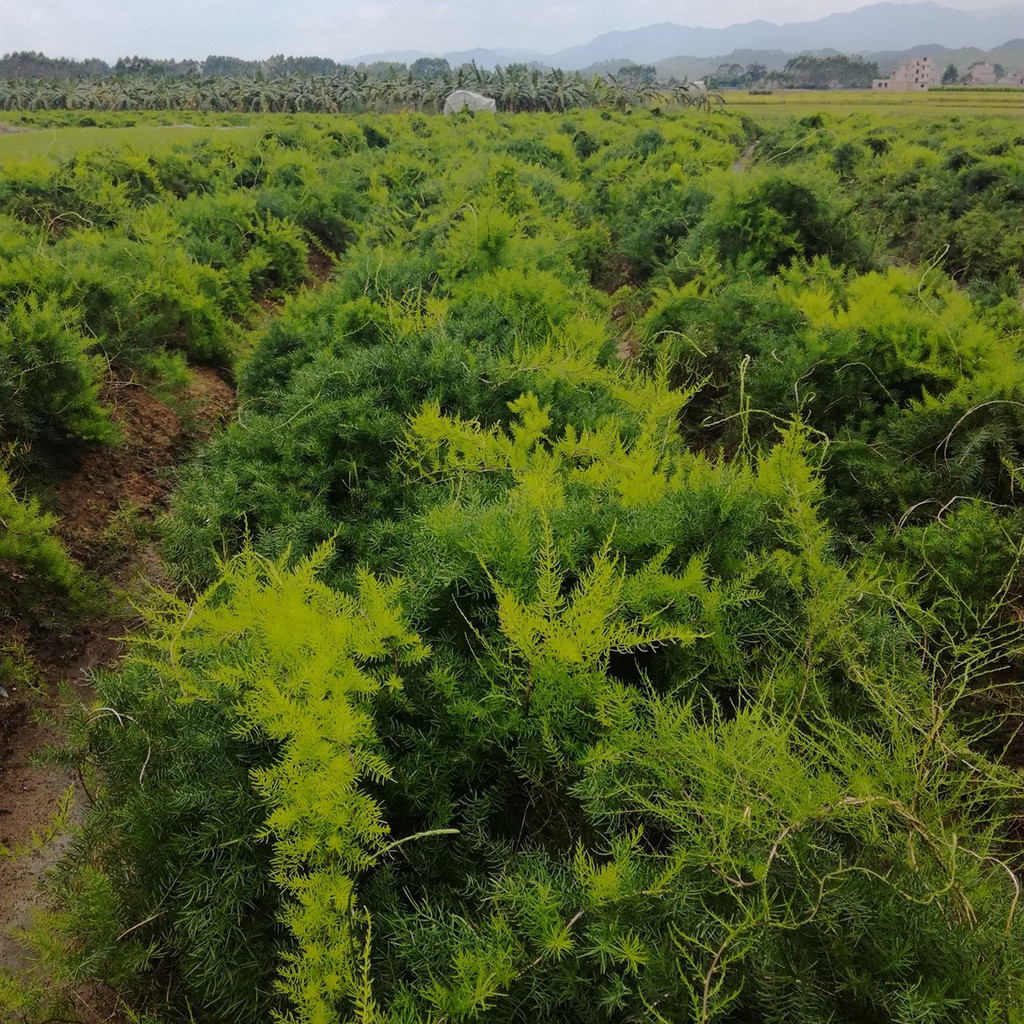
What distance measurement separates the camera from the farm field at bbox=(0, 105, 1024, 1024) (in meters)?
1.57

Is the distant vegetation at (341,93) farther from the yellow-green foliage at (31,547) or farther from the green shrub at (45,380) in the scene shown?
the yellow-green foliage at (31,547)

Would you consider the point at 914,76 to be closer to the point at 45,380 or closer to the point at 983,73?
the point at 983,73

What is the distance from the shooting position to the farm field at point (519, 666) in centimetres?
157

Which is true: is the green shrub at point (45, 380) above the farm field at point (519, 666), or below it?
above

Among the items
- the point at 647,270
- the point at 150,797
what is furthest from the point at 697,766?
the point at 647,270

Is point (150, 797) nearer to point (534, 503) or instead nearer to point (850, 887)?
point (534, 503)

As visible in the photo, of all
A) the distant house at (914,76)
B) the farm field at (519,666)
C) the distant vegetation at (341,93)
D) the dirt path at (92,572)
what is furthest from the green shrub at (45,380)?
the distant house at (914,76)

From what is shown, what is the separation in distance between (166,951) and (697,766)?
1.94 meters

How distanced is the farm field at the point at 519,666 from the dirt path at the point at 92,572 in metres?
0.04

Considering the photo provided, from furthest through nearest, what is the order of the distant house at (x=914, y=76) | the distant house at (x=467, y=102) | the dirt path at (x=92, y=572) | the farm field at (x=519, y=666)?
the distant house at (x=914, y=76)
the distant house at (x=467, y=102)
the dirt path at (x=92, y=572)
the farm field at (x=519, y=666)

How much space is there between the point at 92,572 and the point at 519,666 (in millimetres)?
5221

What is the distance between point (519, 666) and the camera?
2.14 m

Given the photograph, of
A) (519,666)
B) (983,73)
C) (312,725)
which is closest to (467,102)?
(519,666)

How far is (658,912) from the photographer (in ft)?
5.24
